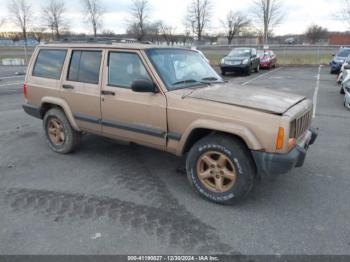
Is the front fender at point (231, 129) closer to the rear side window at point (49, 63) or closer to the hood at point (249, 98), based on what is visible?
the hood at point (249, 98)

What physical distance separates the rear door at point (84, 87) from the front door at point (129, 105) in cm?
15

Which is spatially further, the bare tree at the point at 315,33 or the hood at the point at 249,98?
the bare tree at the point at 315,33

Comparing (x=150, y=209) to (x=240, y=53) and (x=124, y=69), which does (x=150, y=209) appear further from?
(x=240, y=53)

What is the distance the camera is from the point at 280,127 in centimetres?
310

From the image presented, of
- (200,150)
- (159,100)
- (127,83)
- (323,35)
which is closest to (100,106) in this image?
(127,83)

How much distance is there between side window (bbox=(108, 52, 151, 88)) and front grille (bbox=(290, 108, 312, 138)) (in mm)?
1848

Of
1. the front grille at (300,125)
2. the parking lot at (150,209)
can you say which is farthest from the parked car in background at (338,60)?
the front grille at (300,125)

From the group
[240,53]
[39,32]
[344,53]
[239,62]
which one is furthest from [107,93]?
[39,32]

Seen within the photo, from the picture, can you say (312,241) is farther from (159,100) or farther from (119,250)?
(159,100)

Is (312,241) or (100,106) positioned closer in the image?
(312,241)

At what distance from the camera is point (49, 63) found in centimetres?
515

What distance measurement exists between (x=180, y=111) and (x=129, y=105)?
80 centimetres

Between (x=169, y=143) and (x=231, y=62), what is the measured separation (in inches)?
620

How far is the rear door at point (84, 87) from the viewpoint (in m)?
4.48
